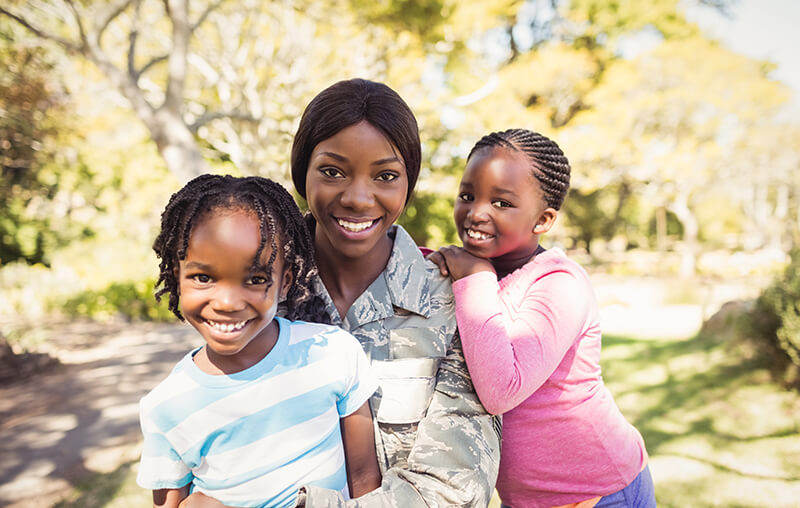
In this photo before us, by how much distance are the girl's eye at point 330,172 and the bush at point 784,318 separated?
18.8ft

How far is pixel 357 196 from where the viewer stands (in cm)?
143

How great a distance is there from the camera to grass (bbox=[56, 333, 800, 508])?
408cm

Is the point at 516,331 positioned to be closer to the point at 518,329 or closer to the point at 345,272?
the point at 518,329

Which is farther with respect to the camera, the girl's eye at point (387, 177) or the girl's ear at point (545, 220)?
the girl's ear at point (545, 220)

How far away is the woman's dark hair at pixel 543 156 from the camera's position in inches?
63.5

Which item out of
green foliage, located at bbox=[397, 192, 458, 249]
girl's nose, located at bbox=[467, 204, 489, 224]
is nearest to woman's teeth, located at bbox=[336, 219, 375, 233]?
girl's nose, located at bbox=[467, 204, 489, 224]

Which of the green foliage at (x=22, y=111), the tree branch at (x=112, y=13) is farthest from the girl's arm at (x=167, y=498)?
the green foliage at (x=22, y=111)

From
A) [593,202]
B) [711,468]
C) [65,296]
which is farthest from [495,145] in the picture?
[593,202]

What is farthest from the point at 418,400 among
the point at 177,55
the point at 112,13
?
the point at 112,13

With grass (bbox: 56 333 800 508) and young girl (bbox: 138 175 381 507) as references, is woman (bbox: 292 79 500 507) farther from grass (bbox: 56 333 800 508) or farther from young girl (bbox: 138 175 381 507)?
grass (bbox: 56 333 800 508)

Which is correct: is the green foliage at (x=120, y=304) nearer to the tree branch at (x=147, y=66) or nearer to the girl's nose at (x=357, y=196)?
the tree branch at (x=147, y=66)

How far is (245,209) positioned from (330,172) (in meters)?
0.30

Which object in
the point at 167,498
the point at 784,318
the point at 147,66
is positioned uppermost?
the point at 147,66

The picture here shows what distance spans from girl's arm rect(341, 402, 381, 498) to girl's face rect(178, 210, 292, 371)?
1.13ft
